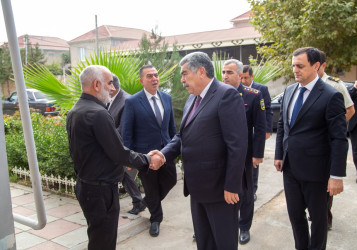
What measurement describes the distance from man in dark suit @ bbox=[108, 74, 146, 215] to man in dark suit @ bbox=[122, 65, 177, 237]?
0.34 meters

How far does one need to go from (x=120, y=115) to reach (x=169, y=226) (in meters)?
1.56

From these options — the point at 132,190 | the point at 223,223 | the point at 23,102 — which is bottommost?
the point at 132,190

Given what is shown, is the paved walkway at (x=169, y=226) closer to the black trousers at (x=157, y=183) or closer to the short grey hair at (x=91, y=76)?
the black trousers at (x=157, y=183)

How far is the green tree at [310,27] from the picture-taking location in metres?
10.4

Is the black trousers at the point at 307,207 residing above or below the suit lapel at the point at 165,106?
below

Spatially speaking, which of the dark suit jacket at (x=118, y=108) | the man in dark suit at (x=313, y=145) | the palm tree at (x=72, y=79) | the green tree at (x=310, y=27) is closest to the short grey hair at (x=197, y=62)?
the man in dark suit at (x=313, y=145)

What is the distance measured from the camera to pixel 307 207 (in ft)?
9.93

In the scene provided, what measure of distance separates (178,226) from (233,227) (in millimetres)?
1724

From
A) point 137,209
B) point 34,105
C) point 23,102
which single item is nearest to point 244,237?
point 137,209

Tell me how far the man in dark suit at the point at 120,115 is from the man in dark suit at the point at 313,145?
1.98 metres

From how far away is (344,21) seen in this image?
1055cm

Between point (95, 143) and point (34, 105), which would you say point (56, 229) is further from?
point (34, 105)

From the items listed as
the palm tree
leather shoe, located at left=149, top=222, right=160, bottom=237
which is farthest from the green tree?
leather shoe, located at left=149, top=222, right=160, bottom=237

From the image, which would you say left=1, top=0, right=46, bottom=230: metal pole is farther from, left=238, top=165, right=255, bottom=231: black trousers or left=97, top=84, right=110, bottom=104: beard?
left=238, top=165, right=255, bottom=231: black trousers
